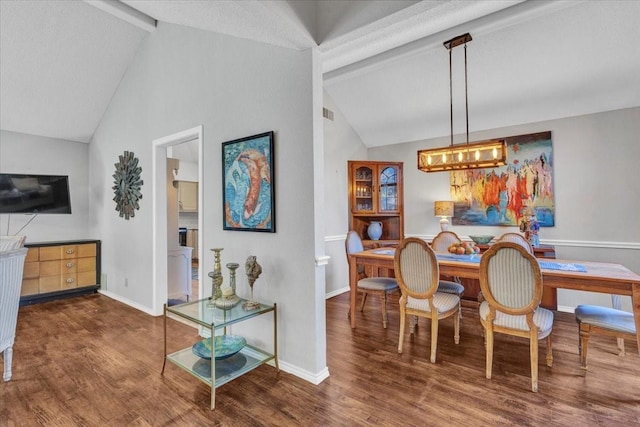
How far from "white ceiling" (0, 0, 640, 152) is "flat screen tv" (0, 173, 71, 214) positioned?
0.77 meters

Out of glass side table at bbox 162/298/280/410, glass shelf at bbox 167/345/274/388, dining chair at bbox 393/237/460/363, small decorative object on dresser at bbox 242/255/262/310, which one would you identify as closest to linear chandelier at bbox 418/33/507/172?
dining chair at bbox 393/237/460/363

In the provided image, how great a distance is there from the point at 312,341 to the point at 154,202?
2707 mm

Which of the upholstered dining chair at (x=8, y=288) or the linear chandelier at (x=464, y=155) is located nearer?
the upholstered dining chair at (x=8, y=288)

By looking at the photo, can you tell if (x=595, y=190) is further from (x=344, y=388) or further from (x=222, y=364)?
(x=222, y=364)

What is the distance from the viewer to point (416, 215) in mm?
5312

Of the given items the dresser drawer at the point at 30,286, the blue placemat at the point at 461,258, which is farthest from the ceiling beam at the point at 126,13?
the blue placemat at the point at 461,258

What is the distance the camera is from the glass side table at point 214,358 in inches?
85.7

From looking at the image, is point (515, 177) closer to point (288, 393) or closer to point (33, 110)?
point (288, 393)

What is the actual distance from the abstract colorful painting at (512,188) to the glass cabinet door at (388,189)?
905mm

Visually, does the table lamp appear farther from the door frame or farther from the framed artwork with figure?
the door frame

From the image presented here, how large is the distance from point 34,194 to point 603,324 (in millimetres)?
6946

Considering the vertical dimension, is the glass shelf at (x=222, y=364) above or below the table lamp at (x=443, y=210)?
below

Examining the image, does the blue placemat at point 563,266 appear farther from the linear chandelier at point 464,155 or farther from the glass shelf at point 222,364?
the glass shelf at point 222,364

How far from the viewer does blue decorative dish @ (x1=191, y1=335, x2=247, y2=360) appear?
2.33m
